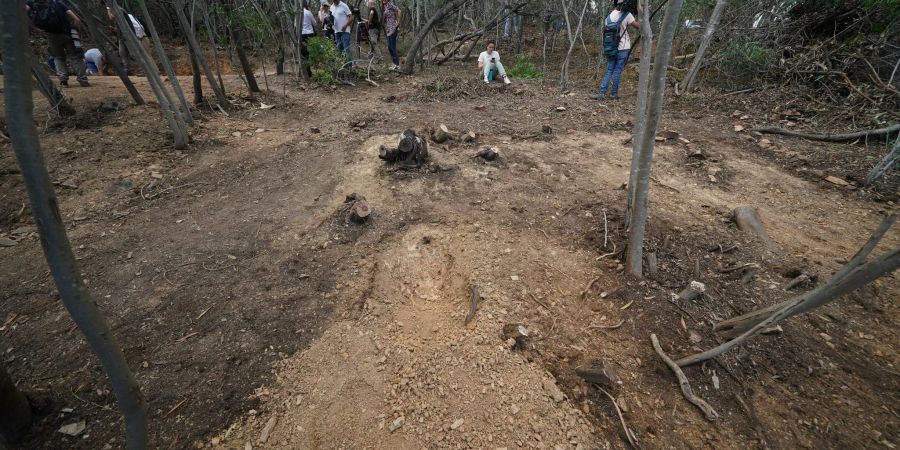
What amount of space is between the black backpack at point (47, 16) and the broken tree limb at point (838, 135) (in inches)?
406

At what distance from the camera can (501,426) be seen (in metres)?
1.77

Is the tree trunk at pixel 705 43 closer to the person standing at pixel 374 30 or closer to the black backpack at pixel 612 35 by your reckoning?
the black backpack at pixel 612 35

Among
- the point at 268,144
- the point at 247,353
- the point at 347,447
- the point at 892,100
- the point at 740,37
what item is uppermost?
the point at 740,37

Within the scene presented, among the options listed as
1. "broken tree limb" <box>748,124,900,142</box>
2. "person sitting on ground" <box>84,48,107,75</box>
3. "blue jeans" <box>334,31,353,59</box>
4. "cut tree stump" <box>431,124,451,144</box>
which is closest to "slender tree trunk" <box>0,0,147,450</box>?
"cut tree stump" <box>431,124,451,144</box>

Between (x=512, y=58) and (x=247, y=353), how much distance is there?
11.2 m

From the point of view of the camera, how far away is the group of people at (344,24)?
7621mm

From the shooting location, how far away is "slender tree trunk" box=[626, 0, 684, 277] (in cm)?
173

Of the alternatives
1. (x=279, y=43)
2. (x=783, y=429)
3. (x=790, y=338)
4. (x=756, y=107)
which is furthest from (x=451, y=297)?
(x=279, y=43)

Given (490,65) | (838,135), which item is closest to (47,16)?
(490,65)

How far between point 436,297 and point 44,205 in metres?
1.95

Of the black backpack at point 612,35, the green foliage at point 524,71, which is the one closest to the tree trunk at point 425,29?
the green foliage at point 524,71

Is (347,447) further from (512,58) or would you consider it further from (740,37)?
(512,58)

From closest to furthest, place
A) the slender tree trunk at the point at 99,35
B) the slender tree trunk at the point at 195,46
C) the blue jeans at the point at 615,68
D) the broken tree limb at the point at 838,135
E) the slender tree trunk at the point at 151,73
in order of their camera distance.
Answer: the slender tree trunk at the point at 151,73 < the slender tree trunk at the point at 99,35 < the broken tree limb at the point at 838,135 < the slender tree trunk at the point at 195,46 < the blue jeans at the point at 615,68

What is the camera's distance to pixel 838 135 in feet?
14.9
